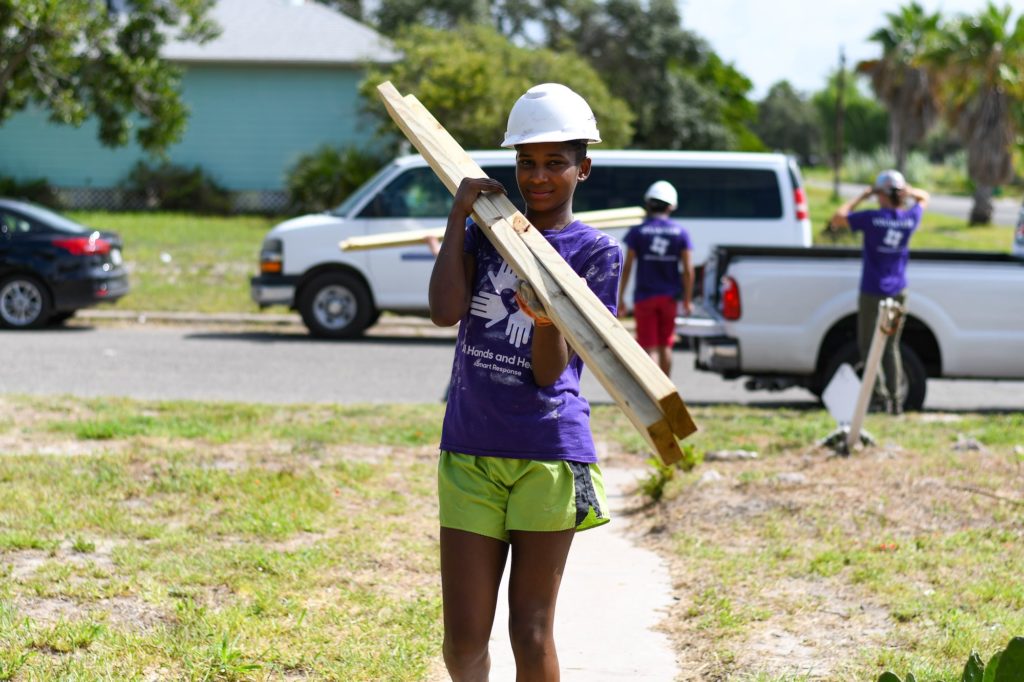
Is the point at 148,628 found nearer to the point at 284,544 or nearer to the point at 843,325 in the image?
the point at 284,544

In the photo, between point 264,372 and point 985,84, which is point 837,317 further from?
point 985,84

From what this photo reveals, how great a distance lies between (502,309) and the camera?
3.28 m

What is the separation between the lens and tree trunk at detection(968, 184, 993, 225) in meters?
36.8

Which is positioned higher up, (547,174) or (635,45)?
(635,45)

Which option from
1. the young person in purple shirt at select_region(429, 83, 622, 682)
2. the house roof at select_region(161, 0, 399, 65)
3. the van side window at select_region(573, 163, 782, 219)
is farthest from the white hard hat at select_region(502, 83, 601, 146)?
the house roof at select_region(161, 0, 399, 65)

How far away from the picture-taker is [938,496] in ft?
21.7

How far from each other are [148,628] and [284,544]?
48.3 inches

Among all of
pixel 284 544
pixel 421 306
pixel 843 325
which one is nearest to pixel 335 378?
pixel 421 306

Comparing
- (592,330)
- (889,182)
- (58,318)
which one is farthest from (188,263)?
(592,330)

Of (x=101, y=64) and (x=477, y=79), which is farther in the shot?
(x=477, y=79)

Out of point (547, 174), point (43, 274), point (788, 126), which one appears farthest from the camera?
point (788, 126)

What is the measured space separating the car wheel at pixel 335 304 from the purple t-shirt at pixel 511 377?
1205cm

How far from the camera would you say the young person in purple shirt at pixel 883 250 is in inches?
373

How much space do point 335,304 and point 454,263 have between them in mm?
12206
